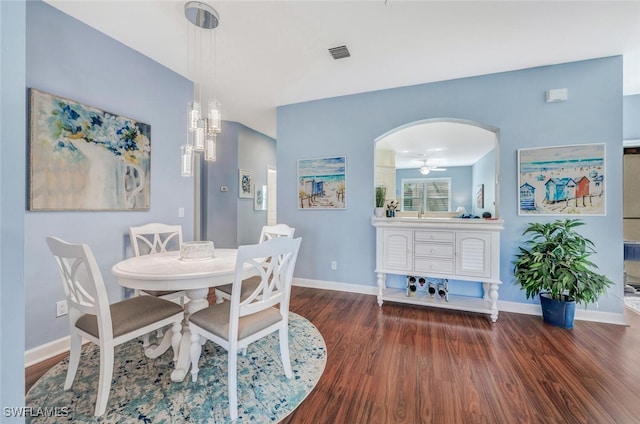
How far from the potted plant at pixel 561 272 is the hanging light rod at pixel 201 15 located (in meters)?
3.52

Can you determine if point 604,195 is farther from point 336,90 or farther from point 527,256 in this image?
point 336,90

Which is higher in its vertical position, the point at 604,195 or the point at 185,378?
the point at 604,195

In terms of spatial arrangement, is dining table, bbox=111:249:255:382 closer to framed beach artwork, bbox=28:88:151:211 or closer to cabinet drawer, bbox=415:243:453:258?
framed beach artwork, bbox=28:88:151:211

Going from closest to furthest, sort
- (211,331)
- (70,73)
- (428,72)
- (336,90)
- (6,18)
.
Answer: (6,18) < (211,331) < (70,73) < (428,72) < (336,90)

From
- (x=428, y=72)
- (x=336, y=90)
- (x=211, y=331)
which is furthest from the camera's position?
(x=336, y=90)

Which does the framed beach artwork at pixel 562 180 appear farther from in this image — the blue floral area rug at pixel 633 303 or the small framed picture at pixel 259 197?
the small framed picture at pixel 259 197

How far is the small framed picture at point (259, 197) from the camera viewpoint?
542 centimetres

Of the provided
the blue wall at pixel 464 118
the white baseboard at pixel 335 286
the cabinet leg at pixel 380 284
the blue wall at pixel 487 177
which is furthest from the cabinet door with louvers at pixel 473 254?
the blue wall at pixel 487 177

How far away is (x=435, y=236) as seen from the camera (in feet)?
9.34

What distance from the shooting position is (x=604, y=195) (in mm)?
2588

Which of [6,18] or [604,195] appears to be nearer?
[6,18]

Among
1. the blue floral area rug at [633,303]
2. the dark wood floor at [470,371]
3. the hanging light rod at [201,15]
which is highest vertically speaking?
the hanging light rod at [201,15]

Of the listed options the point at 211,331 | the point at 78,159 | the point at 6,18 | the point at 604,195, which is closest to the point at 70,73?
the point at 78,159

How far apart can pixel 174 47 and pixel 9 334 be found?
8.94 ft
